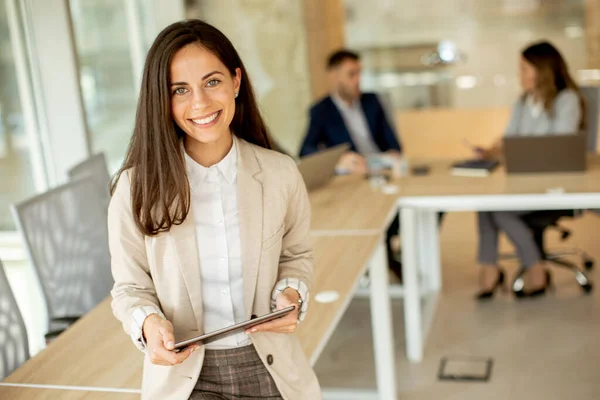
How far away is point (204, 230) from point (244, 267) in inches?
4.8

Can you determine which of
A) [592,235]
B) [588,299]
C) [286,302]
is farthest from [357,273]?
[592,235]

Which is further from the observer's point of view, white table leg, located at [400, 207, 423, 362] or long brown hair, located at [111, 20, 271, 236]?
white table leg, located at [400, 207, 423, 362]

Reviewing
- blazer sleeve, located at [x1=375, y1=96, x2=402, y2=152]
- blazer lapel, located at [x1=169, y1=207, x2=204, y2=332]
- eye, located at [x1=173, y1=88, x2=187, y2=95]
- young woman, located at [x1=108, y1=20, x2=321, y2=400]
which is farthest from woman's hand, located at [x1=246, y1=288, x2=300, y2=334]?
blazer sleeve, located at [x1=375, y1=96, x2=402, y2=152]

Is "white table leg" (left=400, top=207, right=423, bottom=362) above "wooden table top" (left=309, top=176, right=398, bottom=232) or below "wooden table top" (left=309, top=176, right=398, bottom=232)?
below

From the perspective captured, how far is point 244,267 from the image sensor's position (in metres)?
1.81

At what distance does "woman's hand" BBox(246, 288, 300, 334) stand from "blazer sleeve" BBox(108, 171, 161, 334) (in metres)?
0.24

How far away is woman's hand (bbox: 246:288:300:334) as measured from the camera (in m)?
1.75

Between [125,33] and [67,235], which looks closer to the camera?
[67,235]

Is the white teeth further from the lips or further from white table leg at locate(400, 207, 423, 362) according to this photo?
white table leg at locate(400, 207, 423, 362)

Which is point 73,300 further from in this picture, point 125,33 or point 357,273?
point 125,33

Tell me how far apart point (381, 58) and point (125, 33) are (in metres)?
2.86

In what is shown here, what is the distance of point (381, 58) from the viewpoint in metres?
7.72

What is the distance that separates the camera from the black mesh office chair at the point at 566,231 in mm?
4465

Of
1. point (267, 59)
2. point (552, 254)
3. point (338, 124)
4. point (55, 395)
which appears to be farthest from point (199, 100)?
point (267, 59)
